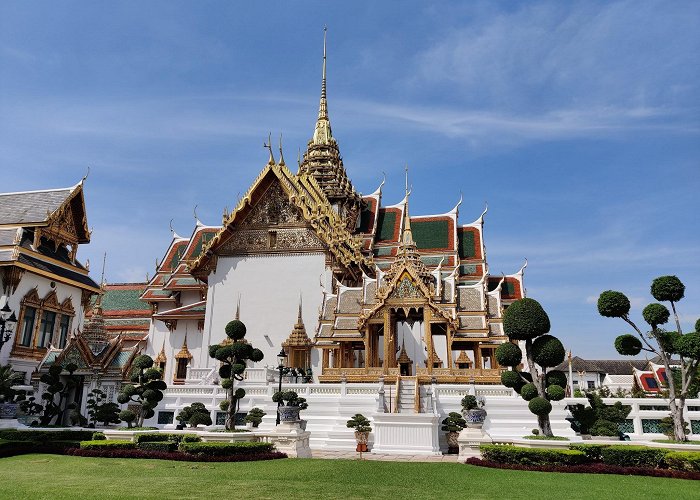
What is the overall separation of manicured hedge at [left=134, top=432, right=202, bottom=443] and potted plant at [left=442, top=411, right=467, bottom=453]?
604 cm

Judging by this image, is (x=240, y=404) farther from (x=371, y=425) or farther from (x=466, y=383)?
(x=466, y=383)

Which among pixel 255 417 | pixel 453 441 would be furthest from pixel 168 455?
pixel 453 441

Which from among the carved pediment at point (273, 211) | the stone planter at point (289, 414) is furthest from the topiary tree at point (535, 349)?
the carved pediment at point (273, 211)

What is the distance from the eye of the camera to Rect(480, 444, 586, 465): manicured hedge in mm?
9006

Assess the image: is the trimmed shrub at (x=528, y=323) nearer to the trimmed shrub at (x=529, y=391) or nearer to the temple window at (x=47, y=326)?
the trimmed shrub at (x=529, y=391)

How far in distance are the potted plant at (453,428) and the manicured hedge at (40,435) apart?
8.50 metres

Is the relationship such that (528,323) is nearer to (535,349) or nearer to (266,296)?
(535,349)

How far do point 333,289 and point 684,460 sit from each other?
15.6 metres

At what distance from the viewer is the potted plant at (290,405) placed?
453 inches

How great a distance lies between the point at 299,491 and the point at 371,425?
758 centimetres

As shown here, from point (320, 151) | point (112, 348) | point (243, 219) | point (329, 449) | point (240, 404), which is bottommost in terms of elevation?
point (329, 449)

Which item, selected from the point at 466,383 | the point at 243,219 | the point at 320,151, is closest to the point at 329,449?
the point at 466,383

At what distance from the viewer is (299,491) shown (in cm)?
655

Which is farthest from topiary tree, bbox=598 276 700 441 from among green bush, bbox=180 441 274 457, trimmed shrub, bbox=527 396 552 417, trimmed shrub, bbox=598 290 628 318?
green bush, bbox=180 441 274 457
